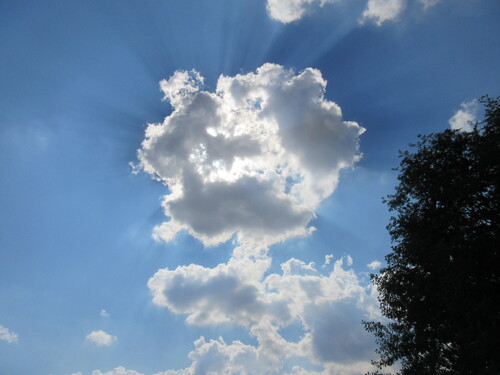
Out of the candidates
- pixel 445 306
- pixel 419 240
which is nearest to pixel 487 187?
pixel 419 240

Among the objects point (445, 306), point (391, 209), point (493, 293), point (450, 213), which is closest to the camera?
point (493, 293)

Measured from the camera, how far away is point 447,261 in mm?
18125

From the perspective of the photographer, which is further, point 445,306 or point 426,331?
point 426,331

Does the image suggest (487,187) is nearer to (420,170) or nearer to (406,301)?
(420,170)

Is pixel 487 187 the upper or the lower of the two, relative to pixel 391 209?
lower

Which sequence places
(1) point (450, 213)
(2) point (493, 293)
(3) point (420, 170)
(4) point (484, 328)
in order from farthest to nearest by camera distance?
(3) point (420, 170)
(1) point (450, 213)
(2) point (493, 293)
(4) point (484, 328)

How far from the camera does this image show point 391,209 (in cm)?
2441

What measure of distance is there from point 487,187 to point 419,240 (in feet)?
20.5

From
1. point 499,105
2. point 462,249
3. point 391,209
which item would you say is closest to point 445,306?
point 462,249

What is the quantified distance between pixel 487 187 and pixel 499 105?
6505mm

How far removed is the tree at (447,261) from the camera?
58.6 feet

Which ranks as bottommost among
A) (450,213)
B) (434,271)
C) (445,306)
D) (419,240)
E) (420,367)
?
(420,367)

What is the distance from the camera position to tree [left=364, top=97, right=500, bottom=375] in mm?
17859

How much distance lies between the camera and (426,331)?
69.8 ft
